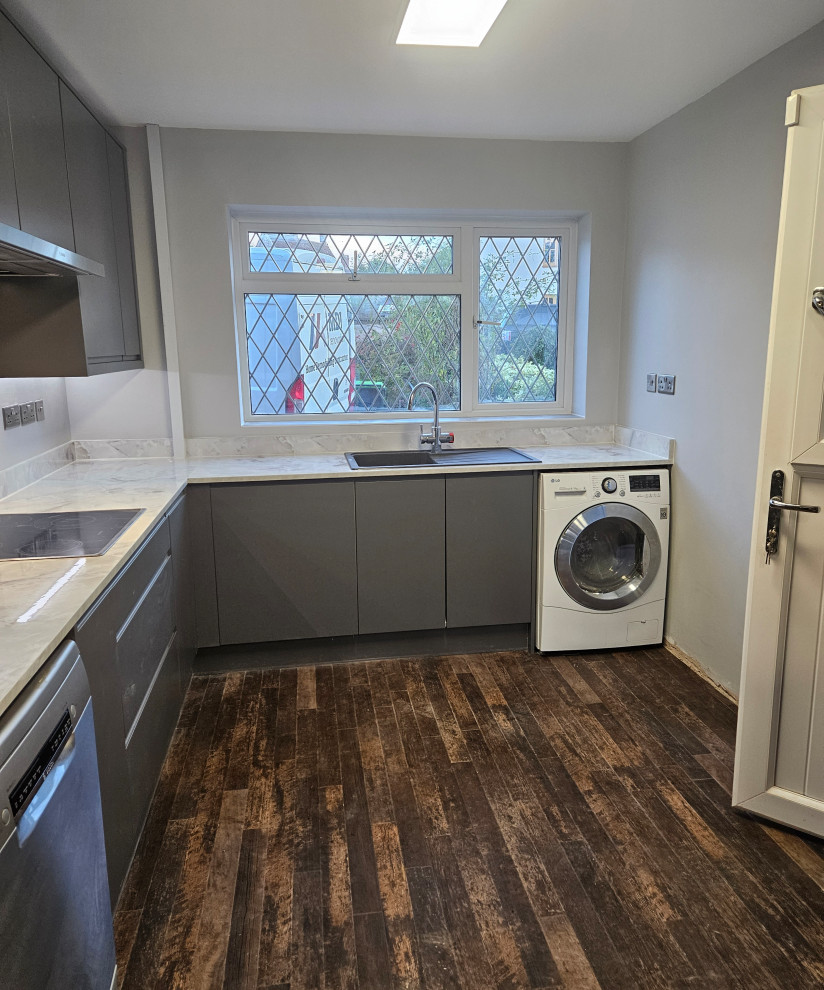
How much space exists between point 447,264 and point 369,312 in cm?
49

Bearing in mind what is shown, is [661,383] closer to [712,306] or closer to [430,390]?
[712,306]

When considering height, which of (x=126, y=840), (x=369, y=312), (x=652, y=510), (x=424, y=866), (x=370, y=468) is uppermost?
(x=369, y=312)

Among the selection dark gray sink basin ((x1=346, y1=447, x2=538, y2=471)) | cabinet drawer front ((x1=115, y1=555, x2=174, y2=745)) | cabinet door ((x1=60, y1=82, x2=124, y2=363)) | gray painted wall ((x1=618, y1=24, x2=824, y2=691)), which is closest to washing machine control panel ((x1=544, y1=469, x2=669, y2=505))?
gray painted wall ((x1=618, y1=24, x2=824, y2=691))

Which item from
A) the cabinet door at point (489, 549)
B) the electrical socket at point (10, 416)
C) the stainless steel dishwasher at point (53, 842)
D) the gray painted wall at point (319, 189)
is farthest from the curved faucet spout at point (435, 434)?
the stainless steel dishwasher at point (53, 842)

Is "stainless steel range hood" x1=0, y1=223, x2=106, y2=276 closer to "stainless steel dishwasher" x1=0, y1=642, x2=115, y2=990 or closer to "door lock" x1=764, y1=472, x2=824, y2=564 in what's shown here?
"stainless steel dishwasher" x1=0, y1=642, x2=115, y2=990

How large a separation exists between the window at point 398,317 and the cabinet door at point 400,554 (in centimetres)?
71

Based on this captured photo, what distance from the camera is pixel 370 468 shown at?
125 inches

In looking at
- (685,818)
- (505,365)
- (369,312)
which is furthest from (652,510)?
(369,312)

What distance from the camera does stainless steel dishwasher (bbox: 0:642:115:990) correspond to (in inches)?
40.5

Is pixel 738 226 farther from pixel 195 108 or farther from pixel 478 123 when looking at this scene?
pixel 195 108

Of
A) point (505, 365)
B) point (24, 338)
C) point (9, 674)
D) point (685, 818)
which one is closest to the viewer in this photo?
point (9, 674)

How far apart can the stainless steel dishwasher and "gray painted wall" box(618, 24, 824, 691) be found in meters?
2.42

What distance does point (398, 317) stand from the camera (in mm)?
3730

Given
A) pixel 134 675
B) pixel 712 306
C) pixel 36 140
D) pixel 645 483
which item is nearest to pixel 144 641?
Result: pixel 134 675
